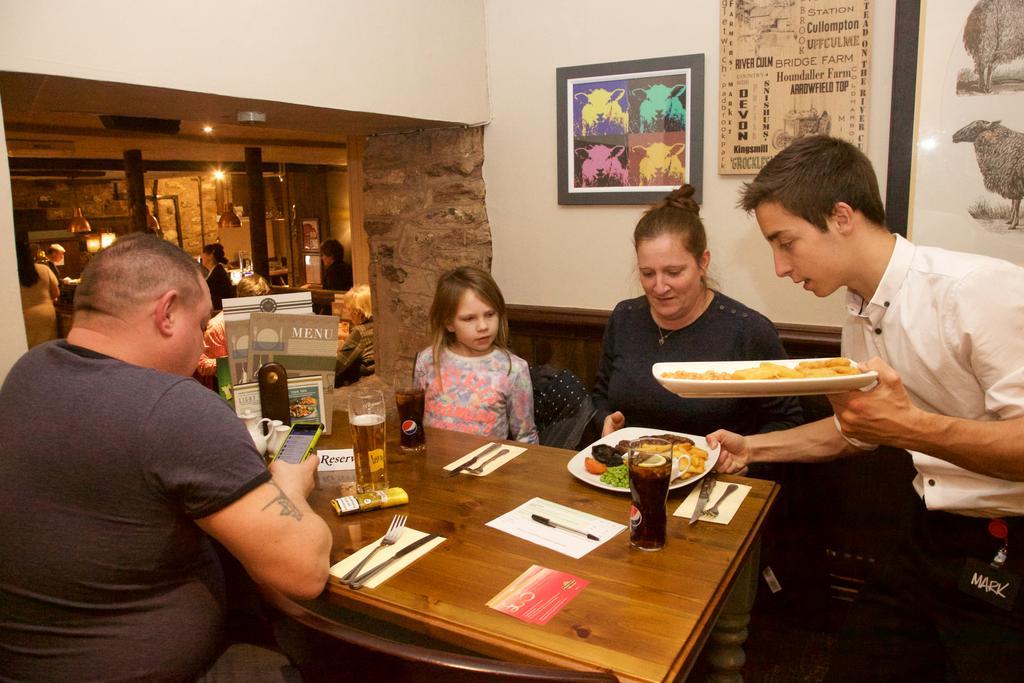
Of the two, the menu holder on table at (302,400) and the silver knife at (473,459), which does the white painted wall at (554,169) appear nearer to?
the silver knife at (473,459)

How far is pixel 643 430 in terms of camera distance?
2014 millimetres

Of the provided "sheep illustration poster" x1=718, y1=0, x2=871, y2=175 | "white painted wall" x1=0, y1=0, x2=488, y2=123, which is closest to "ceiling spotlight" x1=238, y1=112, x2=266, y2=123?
"white painted wall" x1=0, y1=0, x2=488, y2=123

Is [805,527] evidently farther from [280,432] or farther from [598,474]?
[280,432]

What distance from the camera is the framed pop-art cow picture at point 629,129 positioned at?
8.96 feet

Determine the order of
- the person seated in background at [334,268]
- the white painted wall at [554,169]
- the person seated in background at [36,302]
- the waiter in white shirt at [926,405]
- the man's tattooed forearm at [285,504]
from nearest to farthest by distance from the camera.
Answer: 1. the man's tattooed forearm at [285,504]
2. the waiter in white shirt at [926,405]
3. the white painted wall at [554,169]
4. the person seated in background at [36,302]
5. the person seated in background at [334,268]

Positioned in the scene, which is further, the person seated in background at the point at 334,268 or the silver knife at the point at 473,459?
the person seated in background at the point at 334,268

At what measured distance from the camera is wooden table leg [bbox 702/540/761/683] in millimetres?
1574

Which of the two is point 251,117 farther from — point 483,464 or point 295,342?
point 483,464

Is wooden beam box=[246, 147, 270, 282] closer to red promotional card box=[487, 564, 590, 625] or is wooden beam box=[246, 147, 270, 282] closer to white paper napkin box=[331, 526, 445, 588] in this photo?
white paper napkin box=[331, 526, 445, 588]

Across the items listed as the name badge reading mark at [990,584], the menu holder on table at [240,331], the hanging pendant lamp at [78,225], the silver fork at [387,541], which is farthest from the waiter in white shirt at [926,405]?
the hanging pendant lamp at [78,225]

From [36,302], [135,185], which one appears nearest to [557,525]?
[36,302]

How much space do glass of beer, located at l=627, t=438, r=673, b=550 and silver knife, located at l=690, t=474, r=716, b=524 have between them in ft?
0.46

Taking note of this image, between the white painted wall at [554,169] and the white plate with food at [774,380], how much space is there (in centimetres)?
127

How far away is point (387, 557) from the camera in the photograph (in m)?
1.38
